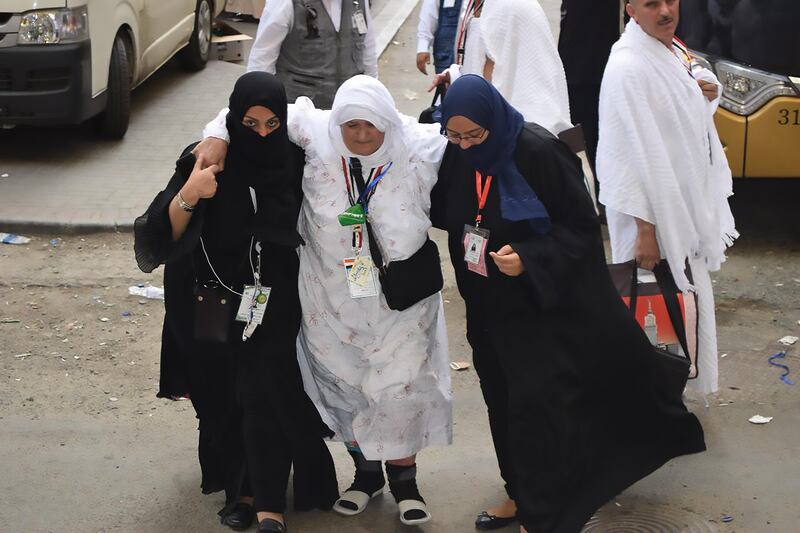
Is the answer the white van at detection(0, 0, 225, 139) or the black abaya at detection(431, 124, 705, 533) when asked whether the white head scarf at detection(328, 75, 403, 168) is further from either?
the white van at detection(0, 0, 225, 139)

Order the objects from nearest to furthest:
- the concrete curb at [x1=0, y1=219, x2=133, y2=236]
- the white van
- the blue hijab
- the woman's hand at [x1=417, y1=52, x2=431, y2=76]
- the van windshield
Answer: the blue hijab
the van windshield
the woman's hand at [x1=417, y1=52, x2=431, y2=76]
the concrete curb at [x1=0, y1=219, x2=133, y2=236]
the white van

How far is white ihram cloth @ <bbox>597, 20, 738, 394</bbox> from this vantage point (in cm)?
499

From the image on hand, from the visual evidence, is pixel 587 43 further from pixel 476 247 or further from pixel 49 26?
pixel 476 247

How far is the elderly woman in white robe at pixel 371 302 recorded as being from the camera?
444cm

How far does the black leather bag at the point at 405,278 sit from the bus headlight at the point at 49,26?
4784 mm

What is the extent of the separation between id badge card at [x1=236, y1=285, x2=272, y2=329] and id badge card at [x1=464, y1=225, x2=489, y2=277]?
737 millimetres

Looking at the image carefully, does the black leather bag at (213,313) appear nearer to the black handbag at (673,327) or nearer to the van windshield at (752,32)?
the black handbag at (673,327)

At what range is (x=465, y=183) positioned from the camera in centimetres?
438

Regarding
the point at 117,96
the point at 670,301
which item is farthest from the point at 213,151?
the point at 117,96

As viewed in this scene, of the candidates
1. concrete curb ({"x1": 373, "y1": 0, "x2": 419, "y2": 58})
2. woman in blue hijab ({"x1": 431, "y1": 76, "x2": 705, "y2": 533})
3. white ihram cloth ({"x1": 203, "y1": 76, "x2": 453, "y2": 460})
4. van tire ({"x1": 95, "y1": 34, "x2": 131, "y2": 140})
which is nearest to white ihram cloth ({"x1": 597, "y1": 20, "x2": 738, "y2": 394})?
woman in blue hijab ({"x1": 431, "y1": 76, "x2": 705, "y2": 533})

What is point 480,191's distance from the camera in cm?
434

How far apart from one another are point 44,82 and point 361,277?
4852 mm

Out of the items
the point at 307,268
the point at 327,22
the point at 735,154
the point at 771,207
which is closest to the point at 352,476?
the point at 307,268

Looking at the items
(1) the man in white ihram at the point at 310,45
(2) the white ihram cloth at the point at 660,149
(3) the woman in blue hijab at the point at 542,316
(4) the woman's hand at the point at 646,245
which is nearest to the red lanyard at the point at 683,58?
(2) the white ihram cloth at the point at 660,149
